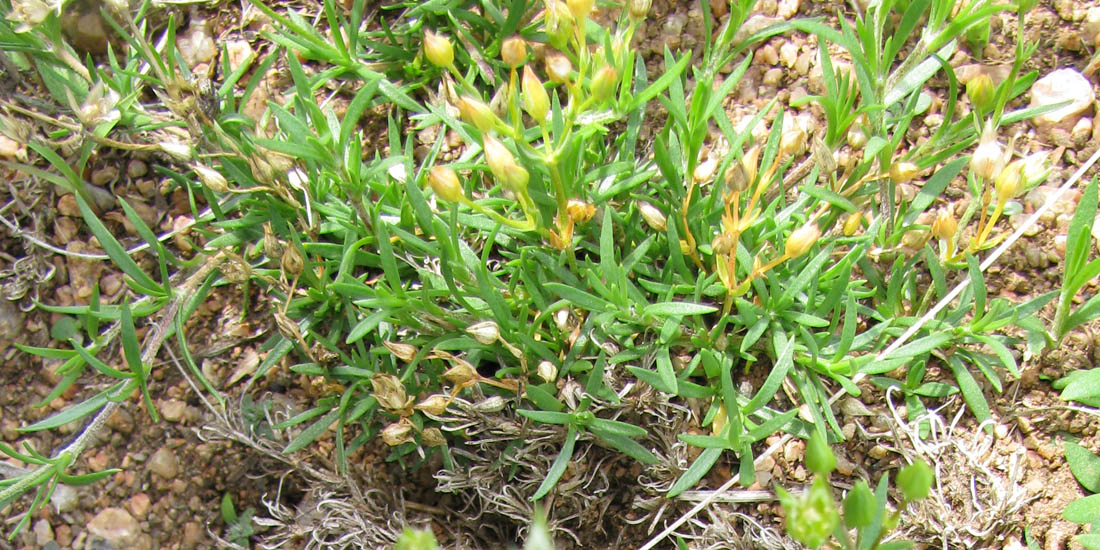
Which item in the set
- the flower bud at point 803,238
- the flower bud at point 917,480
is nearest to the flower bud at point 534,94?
the flower bud at point 803,238

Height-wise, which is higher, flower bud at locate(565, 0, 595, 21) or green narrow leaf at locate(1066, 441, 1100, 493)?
flower bud at locate(565, 0, 595, 21)

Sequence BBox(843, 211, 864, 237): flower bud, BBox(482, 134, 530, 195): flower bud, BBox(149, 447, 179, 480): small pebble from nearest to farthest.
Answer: BBox(482, 134, 530, 195): flower bud
BBox(843, 211, 864, 237): flower bud
BBox(149, 447, 179, 480): small pebble

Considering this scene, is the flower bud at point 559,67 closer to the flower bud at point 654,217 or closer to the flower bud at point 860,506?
the flower bud at point 654,217

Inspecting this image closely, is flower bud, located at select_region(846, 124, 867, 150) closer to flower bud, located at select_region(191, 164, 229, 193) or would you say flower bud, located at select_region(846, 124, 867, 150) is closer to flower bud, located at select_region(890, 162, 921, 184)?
flower bud, located at select_region(890, 162, 921, 184)

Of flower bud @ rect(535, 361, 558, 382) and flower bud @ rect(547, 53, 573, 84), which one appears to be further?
flower bud @ rect(535, 361, 558, 382)

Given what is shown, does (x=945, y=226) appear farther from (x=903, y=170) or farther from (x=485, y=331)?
(x=485, y=331)

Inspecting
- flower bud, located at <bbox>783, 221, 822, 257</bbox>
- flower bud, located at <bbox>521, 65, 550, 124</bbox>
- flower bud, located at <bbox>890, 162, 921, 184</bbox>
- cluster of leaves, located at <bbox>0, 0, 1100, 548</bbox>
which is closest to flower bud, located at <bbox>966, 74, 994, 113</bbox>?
cluster of leaves, located at <bbox>0, 0, 1100, 548</bbox>

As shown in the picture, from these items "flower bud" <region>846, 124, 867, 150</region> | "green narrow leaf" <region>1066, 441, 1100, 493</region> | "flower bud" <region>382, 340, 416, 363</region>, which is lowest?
"green narrow leaf" <region>1066, 441, 1100, 493</region>
